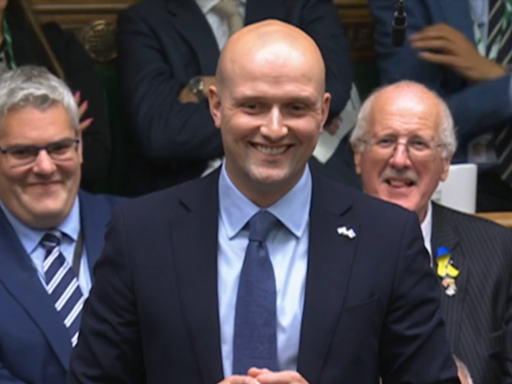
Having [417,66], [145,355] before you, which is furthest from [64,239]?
[417,66]

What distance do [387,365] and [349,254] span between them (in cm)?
21

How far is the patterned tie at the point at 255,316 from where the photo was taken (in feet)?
6.00

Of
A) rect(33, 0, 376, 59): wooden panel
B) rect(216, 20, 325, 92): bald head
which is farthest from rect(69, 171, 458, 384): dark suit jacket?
rect(33, 0, 376, 59): wooden panel

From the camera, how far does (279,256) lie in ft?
6.25

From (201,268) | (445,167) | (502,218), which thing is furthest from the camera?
(502,218)

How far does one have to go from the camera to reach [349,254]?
1.88 meters

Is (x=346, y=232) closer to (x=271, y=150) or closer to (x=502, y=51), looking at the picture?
(x=271, y=150)

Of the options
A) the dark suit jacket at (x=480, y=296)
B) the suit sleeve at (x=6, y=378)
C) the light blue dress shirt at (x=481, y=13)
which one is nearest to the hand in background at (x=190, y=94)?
the dark suit jacket at (x=480, y=296)

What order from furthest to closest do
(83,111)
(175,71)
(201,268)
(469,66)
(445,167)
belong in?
1. (469,66)
2. (175,71)
3. (83,111)
4. (445,167)
5. (201,268)

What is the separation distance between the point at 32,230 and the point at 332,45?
119cm

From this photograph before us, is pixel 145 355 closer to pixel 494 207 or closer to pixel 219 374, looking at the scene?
pixel 219 374

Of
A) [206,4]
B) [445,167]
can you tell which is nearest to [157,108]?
[206,4]

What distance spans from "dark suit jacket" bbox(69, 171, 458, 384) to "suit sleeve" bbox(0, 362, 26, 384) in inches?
23.0

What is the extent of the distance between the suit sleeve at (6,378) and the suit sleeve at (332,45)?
1327 mm
